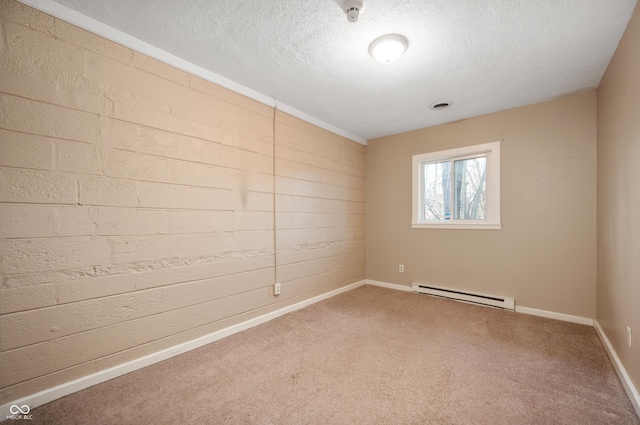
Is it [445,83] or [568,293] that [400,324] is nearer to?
[568,293]

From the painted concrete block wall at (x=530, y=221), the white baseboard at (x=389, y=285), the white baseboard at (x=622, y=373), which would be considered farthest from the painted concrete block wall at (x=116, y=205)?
the white baseboard at (x=622, y=373)

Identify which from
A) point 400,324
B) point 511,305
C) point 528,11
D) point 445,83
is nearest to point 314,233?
point 400,324

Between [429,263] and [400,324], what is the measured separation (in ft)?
4.26

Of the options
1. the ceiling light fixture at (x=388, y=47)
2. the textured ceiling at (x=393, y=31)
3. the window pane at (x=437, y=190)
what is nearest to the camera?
the textured ceiling at (x=393, y=31)

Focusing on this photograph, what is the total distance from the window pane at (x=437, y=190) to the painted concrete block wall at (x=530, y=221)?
24 centimetres

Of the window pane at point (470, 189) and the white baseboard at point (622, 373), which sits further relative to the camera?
the window pane at point (470, 189)

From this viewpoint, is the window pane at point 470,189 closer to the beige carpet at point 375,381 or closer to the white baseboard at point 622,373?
the beige carpet at point 375,381

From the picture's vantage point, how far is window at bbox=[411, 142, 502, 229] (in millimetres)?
3160

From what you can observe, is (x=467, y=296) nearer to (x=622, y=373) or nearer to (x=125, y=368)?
(x=622, y=373)

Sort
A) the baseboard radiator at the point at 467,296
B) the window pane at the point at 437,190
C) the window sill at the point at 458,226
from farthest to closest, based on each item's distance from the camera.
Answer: the window pane at the point at 437,190 → the window sill at the point at 458,226 → the baseboard radiator at the point at 467,296

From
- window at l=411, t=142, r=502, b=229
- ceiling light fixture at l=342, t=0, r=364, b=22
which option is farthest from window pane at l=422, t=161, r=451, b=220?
ceiling light fixture at l=342, t=0, r=364, b=22

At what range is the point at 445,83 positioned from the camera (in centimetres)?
247

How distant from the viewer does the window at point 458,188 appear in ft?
10.4

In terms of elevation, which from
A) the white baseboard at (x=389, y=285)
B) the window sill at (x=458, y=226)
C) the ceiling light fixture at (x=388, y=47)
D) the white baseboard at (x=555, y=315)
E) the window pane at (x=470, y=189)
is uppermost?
the ceiling light fixture at (x=388, y=47)
